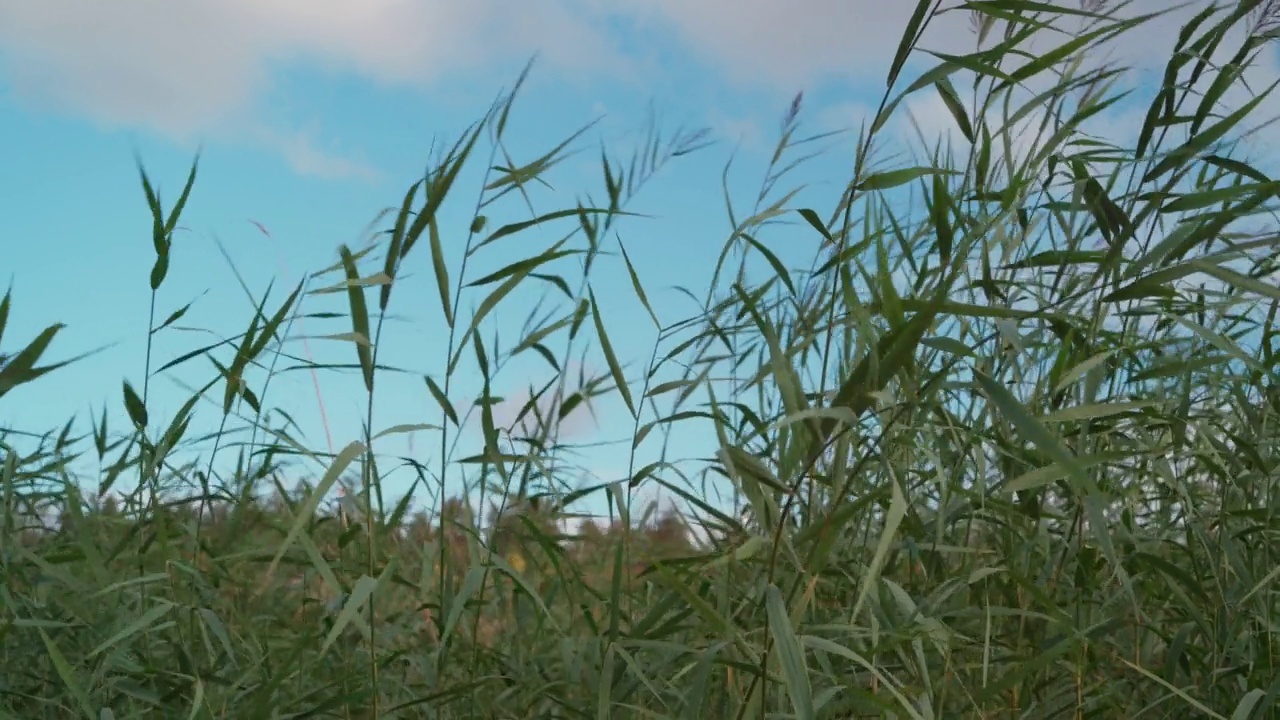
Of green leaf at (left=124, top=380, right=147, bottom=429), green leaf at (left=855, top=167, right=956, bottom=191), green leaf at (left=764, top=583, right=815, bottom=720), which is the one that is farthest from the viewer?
green leaf at (left=124, top=380, right=147, bottom=429)

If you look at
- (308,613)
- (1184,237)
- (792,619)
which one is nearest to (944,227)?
(1184,237)

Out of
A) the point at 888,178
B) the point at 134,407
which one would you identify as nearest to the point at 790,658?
the point at 888,178

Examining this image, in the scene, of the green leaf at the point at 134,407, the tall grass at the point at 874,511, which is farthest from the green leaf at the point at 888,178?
the green leaf at the point at 134,407

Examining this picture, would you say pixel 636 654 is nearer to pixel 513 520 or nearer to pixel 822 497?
pixel 822 497

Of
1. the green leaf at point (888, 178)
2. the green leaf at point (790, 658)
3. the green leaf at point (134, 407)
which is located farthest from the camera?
the green leaf at point (134, 407)

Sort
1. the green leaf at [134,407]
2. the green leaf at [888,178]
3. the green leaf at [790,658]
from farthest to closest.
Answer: the green leaf at [134,407] < the green leaf at [888,178] < the green leaf at [790,658]

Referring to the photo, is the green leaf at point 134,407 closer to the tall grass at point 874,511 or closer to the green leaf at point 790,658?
the tall grass at point 874,511

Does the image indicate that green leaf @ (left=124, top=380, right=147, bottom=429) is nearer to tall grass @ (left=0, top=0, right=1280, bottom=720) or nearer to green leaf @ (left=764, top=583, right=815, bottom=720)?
tall grass @ (left=0, top=0, right=1280, bottom=720)

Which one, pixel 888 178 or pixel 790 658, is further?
pixel 888 178

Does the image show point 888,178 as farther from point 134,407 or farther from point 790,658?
point 134,407

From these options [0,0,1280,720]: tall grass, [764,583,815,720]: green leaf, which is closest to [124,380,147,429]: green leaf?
[0,0,1280,720]: tall grass

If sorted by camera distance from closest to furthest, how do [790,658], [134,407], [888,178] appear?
[790,658] → [888,178] → [134,407]

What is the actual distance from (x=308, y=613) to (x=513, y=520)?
0.58 meters

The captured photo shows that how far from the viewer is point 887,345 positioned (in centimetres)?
157
